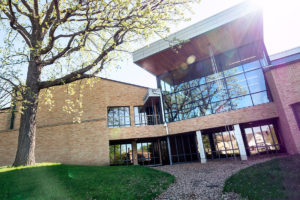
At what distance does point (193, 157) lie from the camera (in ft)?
57.4

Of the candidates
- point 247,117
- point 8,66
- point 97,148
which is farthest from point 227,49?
point 8,66

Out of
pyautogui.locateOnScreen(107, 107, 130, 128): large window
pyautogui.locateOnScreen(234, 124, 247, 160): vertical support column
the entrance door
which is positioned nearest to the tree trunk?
pyautogui.locateOnScreen(107, 107, 130, 128): large window

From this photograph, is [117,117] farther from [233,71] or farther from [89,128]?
[233,71]

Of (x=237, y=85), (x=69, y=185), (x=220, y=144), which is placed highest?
(x=237, y=85)

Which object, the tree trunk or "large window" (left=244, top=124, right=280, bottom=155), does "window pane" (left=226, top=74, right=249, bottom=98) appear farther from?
the tree trunk

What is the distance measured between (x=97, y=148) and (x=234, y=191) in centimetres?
1156

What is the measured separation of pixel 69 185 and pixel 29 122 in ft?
13.4

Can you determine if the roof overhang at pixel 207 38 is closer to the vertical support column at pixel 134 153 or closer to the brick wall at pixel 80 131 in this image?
the brick wall at pixel 80 131

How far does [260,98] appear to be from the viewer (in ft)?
44.5

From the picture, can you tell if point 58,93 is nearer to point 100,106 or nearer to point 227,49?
point 100,106

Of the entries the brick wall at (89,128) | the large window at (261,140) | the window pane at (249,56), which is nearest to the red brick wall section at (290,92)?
the brick wall at (89,128)

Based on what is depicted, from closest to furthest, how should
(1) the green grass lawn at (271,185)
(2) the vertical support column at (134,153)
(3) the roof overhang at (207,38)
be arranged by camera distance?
1. (1) the green grass lawn at (271,185)
2. (3) the roof overhang at (207,38)
3. (2) the vertical support column at (134,153)

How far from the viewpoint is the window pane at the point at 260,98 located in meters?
13.4

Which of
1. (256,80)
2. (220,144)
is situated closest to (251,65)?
(256,80)
